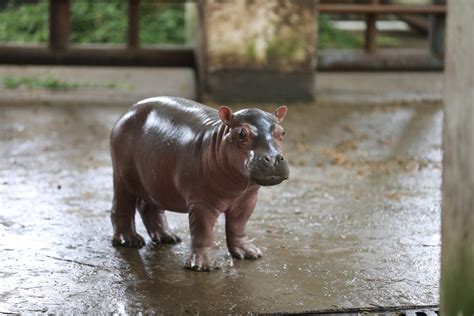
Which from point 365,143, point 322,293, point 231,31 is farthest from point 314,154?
point 322,293

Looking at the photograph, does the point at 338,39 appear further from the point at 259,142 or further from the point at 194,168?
the point at 259,142

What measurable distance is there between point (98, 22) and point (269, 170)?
886cm

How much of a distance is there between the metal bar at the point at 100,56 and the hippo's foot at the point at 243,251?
5637 millimetres

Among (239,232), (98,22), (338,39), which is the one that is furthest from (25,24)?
(239,232)

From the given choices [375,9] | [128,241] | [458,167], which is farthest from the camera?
[375,9]

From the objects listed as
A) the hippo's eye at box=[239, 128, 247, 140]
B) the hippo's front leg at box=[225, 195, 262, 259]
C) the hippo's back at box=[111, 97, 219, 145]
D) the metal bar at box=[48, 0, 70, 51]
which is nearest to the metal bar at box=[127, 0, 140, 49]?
the metal bar at box=[48, 0, 70, 51]

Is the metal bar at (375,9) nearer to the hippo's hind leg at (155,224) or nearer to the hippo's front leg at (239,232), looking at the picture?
the hippo's hind leg at (155,224)

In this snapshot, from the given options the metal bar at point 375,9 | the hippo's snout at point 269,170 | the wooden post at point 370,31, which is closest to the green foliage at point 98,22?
the wooden post at point 370,31

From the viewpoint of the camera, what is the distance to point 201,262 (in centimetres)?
460

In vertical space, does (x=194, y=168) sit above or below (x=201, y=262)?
above

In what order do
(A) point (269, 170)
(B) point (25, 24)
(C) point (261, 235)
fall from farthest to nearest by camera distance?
(B) point (25, 24), (C) point (261, 235), (A) point (269, 170)

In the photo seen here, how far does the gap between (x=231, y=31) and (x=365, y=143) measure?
199 centimetres

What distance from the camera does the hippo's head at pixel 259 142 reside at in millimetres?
4215

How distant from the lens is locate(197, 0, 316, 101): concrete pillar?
30.7 feet
